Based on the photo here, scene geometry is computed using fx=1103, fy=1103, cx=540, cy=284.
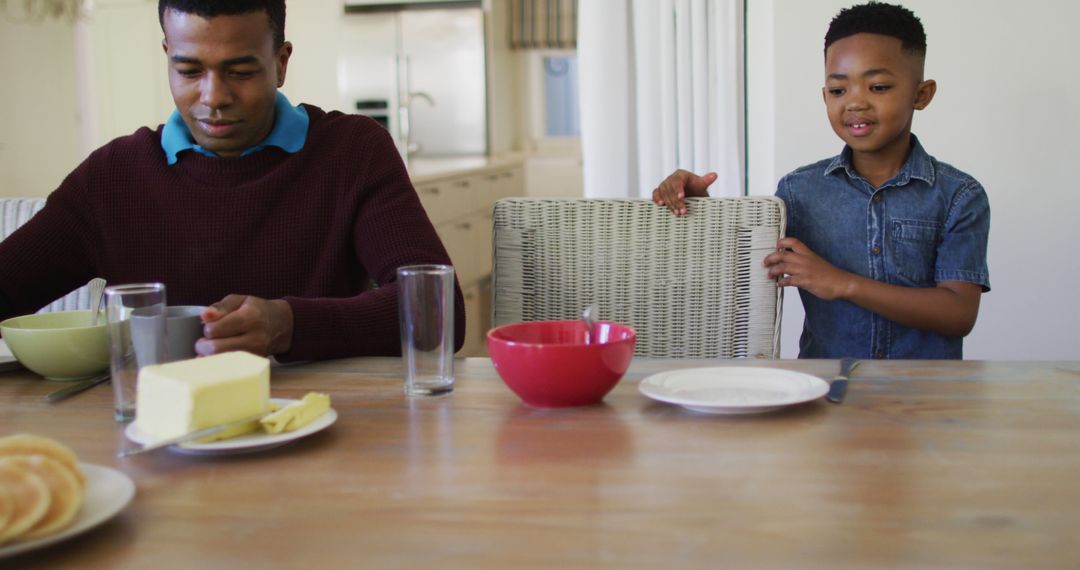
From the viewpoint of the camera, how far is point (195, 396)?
0.89 m

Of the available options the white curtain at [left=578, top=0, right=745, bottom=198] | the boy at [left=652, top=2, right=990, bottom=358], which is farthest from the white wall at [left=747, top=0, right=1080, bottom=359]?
the boy at [left=652, top=2, right=990, bottom=358]

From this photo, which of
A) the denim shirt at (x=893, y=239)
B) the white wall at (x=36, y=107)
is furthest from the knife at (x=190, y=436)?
the white wall at (x=36, y=107)

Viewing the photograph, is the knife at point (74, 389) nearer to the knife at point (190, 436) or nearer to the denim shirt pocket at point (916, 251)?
the knife at point (190, 436)

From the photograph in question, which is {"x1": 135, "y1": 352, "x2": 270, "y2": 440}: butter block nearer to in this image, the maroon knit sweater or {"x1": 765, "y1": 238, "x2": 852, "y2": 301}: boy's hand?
the maroon knit sweater

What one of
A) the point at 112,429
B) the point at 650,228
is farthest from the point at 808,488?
the point at 650,228

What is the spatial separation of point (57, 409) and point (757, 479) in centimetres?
71

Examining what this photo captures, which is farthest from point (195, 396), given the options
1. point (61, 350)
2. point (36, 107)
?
point (36, 107)

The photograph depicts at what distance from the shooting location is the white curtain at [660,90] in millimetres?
2664

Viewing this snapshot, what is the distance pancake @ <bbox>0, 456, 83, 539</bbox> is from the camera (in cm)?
69

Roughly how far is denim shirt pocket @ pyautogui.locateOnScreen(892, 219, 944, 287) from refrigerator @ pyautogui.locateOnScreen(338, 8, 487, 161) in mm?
4248

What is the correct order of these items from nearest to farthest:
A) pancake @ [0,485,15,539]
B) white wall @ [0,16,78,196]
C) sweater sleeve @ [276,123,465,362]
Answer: pancake @ [0,485,15,539], sweater sleeve @ [276,123,465,362], white wall @ [0,16,78,196]

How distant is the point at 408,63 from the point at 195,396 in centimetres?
525

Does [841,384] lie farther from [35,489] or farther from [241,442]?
[35,489]

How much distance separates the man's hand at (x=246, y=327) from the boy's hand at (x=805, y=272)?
726 millimetres
